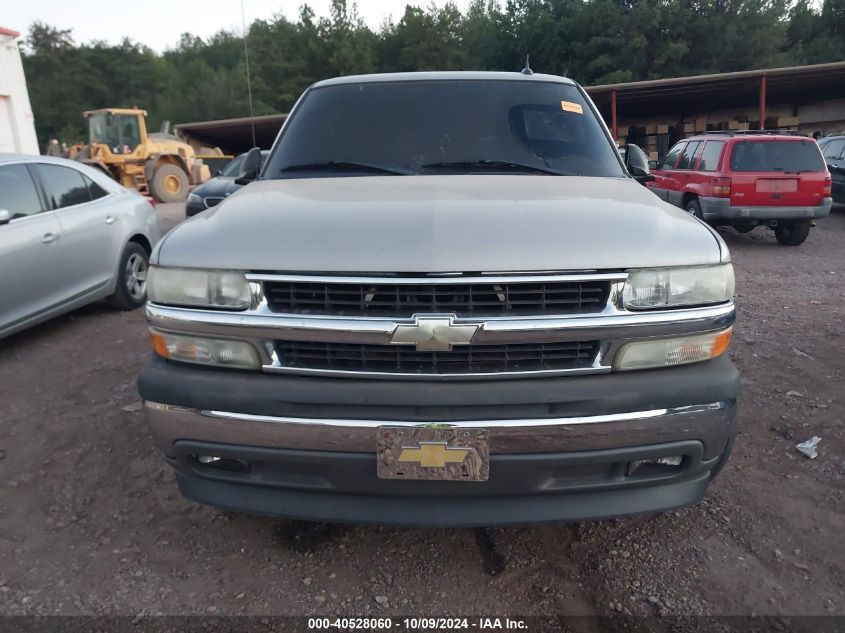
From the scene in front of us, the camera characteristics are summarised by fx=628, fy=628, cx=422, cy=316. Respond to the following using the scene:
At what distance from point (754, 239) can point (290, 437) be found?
11.3 metres

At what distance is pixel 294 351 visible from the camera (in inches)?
82.9

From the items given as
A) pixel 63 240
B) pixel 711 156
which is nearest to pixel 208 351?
pixel 63 240

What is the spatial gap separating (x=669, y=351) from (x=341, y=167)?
1815mm

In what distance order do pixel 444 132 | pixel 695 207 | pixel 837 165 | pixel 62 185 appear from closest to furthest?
pixel 444 132, pixel 62 185, pixel 695 207, pixel 837 165

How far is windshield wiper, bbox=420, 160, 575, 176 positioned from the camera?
3.06 metres

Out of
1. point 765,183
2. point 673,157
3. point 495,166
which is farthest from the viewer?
point 673,157

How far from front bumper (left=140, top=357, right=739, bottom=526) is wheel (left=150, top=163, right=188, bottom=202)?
2029cm

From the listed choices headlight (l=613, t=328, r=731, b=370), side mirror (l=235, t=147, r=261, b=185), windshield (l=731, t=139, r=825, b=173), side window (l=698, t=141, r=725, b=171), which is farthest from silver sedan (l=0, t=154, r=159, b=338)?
windshield (l=731, t=139, r=825, b=173)

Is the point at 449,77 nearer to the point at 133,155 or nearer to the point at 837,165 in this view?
the point at 837,165

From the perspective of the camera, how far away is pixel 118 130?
68.7 ft

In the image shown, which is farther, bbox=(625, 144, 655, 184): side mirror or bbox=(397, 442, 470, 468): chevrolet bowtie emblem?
bbox=(625, 144, 655, 184): side mirror

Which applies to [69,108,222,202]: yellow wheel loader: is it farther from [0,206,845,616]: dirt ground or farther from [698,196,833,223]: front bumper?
[0,206,845,616]: dirt ground

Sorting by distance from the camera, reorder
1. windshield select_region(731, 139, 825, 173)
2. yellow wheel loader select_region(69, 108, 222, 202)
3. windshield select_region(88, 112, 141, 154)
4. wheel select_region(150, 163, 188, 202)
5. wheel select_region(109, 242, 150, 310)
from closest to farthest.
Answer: wheel select_region(109, 242, 150, 310) → windshield select_region(731, 139, 825, 173) → yellow wheel loader select_region(69, 108, 222, 202) → wheel select_region(150, 163, 188, 202) → windshield select_region(88, 112, 141, 154)

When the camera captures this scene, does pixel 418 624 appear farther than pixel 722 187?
No
